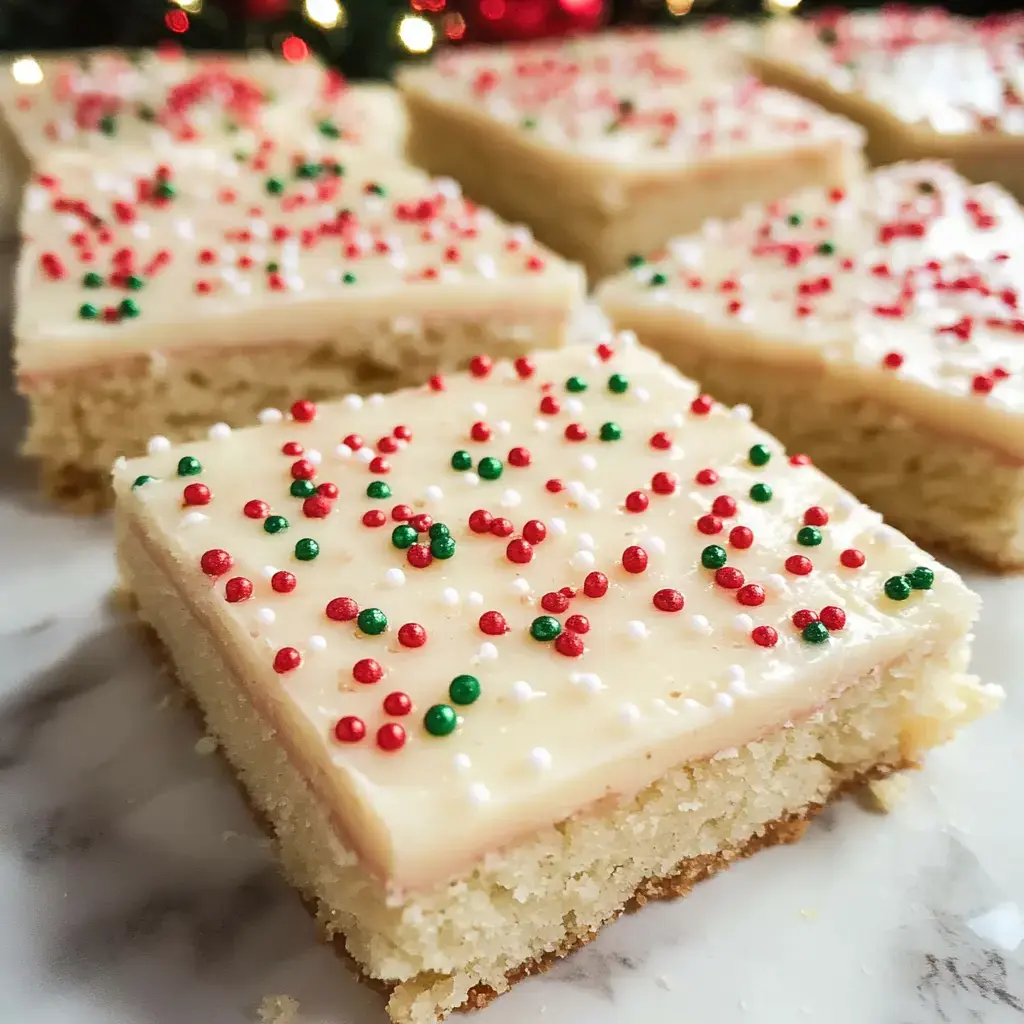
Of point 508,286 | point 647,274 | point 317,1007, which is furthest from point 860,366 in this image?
point 317,1007

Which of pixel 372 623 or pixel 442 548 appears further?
pixel 442 548

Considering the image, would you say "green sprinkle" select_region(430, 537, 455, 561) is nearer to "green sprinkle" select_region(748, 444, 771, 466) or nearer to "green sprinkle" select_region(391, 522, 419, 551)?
"green sprinkle" select_region(391, 522, 419, 551)

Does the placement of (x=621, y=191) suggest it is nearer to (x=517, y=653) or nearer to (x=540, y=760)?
(x=517, y=653)

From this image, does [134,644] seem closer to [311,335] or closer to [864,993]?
[311,335]

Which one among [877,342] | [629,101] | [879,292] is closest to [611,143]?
[629,101]

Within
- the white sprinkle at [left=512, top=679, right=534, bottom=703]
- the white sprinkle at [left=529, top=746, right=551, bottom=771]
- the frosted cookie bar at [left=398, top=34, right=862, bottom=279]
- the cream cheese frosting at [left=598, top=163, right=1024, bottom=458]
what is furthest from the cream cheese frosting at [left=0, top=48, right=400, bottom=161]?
the white sprinkle at [left=529, top=746, right=551, bottom=771]

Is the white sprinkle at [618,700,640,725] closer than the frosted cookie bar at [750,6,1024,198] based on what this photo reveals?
Yes

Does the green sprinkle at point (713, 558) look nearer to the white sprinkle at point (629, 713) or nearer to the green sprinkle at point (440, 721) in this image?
the white sprinkle at point (629, 713)
